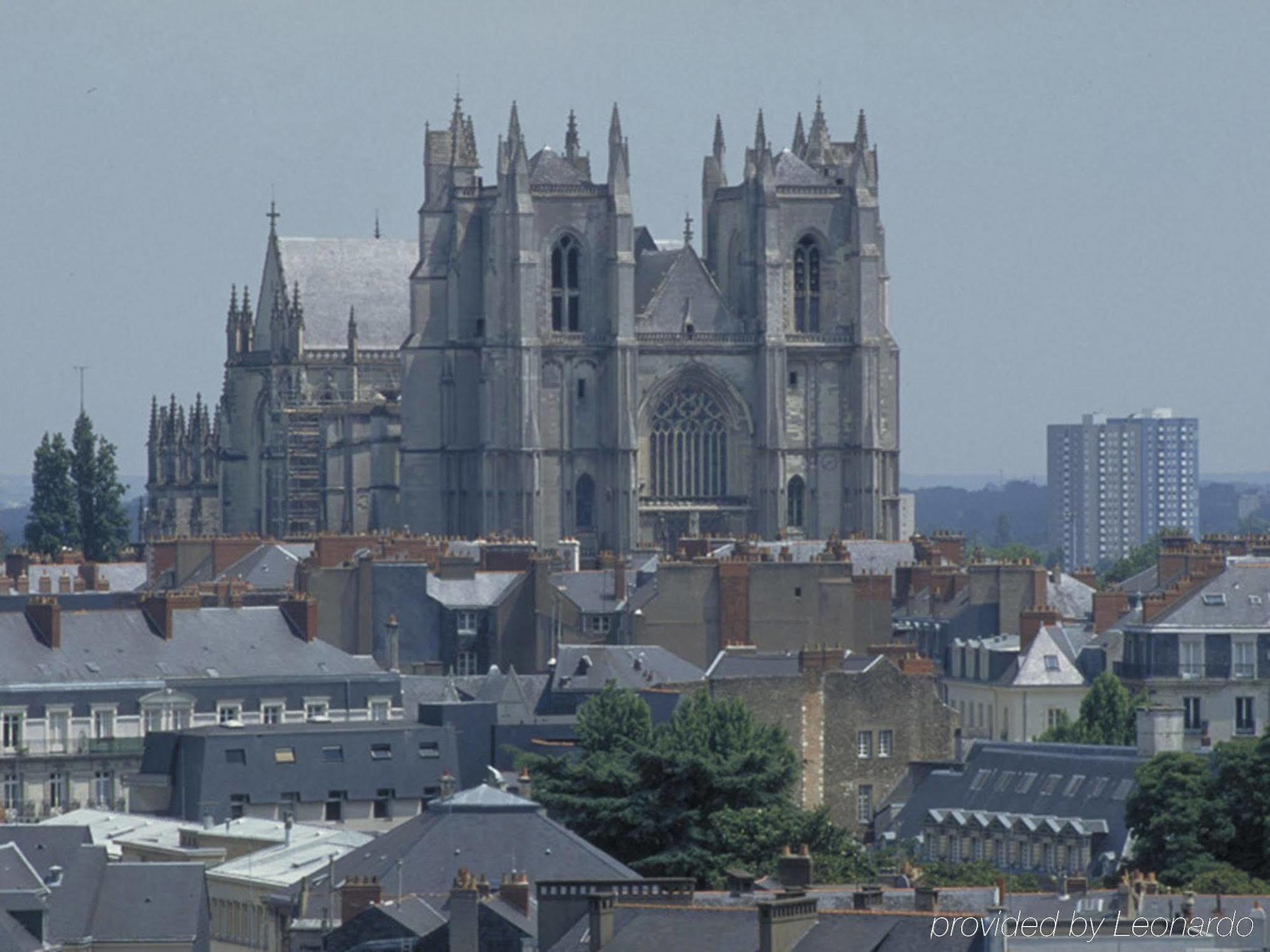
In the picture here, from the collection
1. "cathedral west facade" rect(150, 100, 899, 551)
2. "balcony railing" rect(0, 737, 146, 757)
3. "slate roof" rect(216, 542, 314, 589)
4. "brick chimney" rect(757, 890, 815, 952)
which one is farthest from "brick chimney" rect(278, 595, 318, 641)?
"cathedral west facade" rect(150, 100, 899, 551)

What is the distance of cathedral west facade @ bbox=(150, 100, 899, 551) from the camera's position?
493 ft

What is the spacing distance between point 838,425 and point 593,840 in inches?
3467

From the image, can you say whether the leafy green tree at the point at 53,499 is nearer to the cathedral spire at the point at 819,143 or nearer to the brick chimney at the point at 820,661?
the cathedral spire at the point at 819,143

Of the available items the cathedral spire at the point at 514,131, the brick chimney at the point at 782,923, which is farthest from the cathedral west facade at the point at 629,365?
the brick chimney at the point at 782,923

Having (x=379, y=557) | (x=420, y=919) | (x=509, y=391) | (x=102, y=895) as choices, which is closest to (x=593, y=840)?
(x=102, y=895)

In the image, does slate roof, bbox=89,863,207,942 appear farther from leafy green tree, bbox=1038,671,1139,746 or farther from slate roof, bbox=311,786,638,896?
leafy green tree, bbox=1038,671,1139,746

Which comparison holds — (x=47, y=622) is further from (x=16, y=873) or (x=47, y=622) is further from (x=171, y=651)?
(x=16, y=873)

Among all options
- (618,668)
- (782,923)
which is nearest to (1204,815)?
(618,668)

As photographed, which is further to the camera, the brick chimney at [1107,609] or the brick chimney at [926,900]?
the brick chimney at [1107,609]

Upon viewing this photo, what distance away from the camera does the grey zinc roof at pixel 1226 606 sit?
291ft

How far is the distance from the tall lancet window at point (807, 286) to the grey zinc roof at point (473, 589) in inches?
2000

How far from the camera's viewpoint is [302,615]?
90.4 meters

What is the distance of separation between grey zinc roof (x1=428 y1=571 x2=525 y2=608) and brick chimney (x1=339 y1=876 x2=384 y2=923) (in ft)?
166

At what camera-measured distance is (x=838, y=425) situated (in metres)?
154
